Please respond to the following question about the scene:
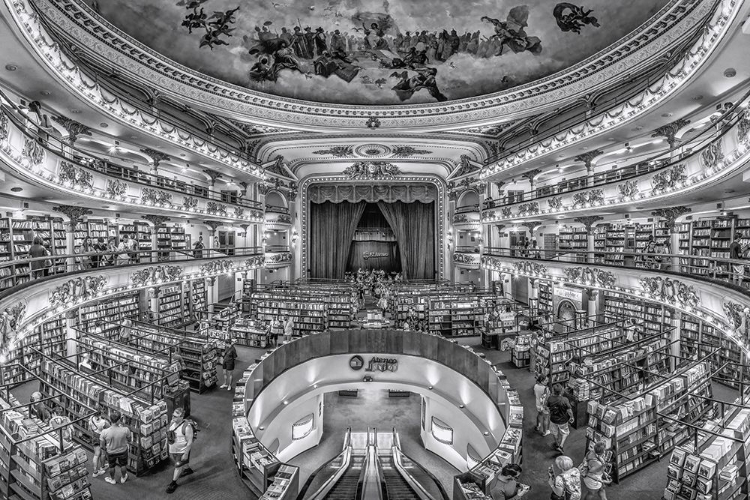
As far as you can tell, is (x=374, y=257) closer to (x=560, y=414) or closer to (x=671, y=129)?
(x=671, y=129)

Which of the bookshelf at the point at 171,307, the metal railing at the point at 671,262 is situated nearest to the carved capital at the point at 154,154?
the bookshelf at the point at 171,307

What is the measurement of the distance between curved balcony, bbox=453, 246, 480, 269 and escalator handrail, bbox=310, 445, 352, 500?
12160 mm

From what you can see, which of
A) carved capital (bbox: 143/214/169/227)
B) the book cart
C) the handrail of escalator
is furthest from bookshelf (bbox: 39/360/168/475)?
carved capital (bbox: 143/214/169/227)

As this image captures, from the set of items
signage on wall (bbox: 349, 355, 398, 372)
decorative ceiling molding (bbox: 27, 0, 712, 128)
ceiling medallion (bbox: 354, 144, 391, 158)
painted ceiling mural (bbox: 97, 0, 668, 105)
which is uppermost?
painted ceiling mural (bbox: 97, 0, 668, 105)

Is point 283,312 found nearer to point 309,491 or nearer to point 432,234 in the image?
point 309,491

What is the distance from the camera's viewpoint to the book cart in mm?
4785

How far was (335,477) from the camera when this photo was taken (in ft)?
30.7

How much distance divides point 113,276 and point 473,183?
17.0 meters

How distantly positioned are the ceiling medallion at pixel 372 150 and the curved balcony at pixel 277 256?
25.0 ft

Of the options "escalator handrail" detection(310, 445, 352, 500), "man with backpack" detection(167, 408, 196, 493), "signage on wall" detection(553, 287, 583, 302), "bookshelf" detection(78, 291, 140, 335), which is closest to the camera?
"man with backpack" detection(167, 408, 196, 493)

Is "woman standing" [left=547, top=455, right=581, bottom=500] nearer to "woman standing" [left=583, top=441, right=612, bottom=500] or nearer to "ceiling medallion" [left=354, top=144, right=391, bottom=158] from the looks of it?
"woman standing" [left=583, top=441, right=612, bottom=500]

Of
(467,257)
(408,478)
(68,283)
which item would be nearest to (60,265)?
(68,283)

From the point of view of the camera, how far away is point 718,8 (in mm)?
6078

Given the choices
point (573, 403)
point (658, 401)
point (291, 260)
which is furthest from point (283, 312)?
point (658, 401)
